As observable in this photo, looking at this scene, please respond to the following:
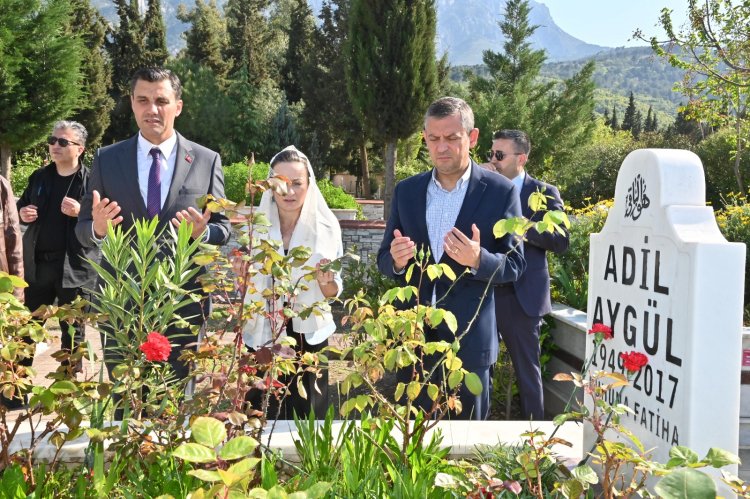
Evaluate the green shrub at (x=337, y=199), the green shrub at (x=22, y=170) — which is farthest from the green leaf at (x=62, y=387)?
the green shrub at (x=22, y=170)

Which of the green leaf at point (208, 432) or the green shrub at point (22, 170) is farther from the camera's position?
the green shrub at point (22, 170)

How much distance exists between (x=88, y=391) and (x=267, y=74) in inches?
1237

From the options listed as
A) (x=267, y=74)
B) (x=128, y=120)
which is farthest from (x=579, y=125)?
(x=128, y=120)

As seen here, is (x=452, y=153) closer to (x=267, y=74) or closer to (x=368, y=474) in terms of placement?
(x=368, y=474)

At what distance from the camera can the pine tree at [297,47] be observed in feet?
98.9

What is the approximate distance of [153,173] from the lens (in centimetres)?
294

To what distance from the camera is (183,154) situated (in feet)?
9.86

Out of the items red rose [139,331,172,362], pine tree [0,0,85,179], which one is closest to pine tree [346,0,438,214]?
pine tree [0,0,85,179]

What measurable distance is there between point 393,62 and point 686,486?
55.7 feet

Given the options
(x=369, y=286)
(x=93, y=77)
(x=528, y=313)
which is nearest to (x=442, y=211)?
(x=528, y=313)

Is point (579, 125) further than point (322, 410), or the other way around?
point (579, 125)

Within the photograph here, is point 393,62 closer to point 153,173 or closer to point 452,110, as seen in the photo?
point 153,173

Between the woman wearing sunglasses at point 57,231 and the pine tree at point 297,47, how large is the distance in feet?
83.7

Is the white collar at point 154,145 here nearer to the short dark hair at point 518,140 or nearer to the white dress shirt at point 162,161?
the white dress shirt at point 162,161
